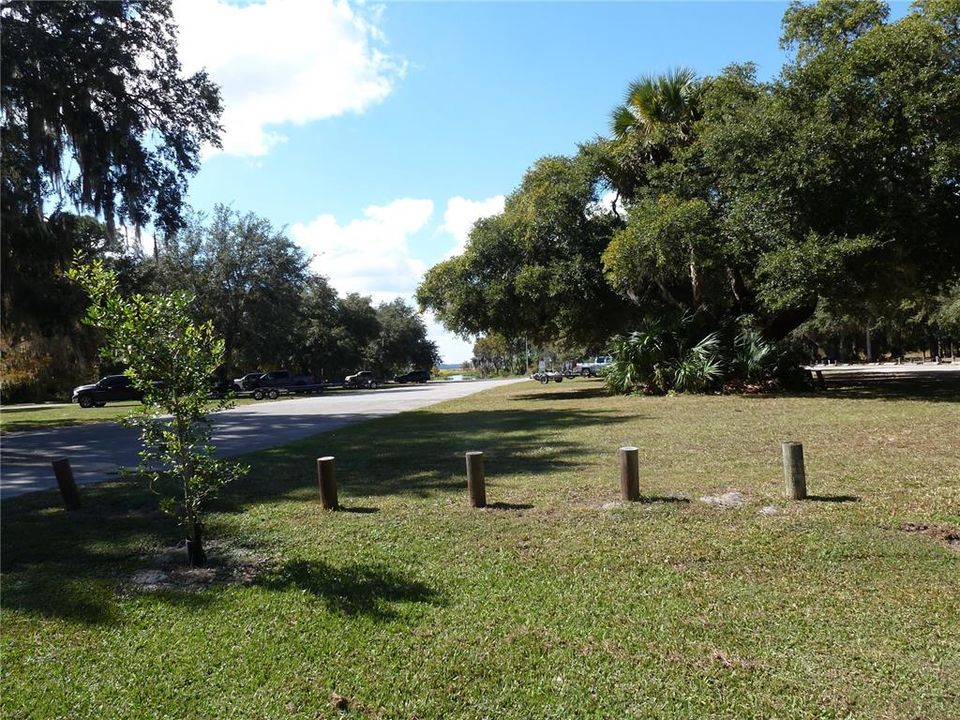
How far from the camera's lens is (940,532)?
5441mm

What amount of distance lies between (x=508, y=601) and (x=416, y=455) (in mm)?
6645

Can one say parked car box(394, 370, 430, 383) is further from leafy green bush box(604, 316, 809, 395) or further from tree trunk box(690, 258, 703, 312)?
tree trunk box(690, 258, 703, 312)

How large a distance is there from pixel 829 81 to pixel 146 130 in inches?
686

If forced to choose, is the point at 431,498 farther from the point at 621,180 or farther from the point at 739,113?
the point at 621,180

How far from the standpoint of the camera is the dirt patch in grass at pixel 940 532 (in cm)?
523

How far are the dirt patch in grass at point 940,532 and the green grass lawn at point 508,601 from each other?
35 mm

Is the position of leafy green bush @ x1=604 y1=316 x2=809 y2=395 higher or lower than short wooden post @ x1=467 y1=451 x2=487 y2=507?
higher

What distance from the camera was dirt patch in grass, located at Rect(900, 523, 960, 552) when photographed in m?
5.23

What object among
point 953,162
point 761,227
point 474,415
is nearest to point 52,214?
point 474,415

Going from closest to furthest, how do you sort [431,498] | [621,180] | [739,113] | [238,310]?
[431,498] < [739,113] < [621,180] < [238,310]

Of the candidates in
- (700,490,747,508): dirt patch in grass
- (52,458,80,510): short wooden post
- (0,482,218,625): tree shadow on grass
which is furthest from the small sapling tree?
(700,490,747,508): dirt patch in grass

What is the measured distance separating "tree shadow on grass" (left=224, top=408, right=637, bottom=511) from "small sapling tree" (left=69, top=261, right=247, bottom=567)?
2.22 meters

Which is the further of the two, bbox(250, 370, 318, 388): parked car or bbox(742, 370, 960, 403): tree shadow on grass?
bbox(250, 370, 318, 388): parked car

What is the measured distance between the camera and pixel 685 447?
10.3 meters
